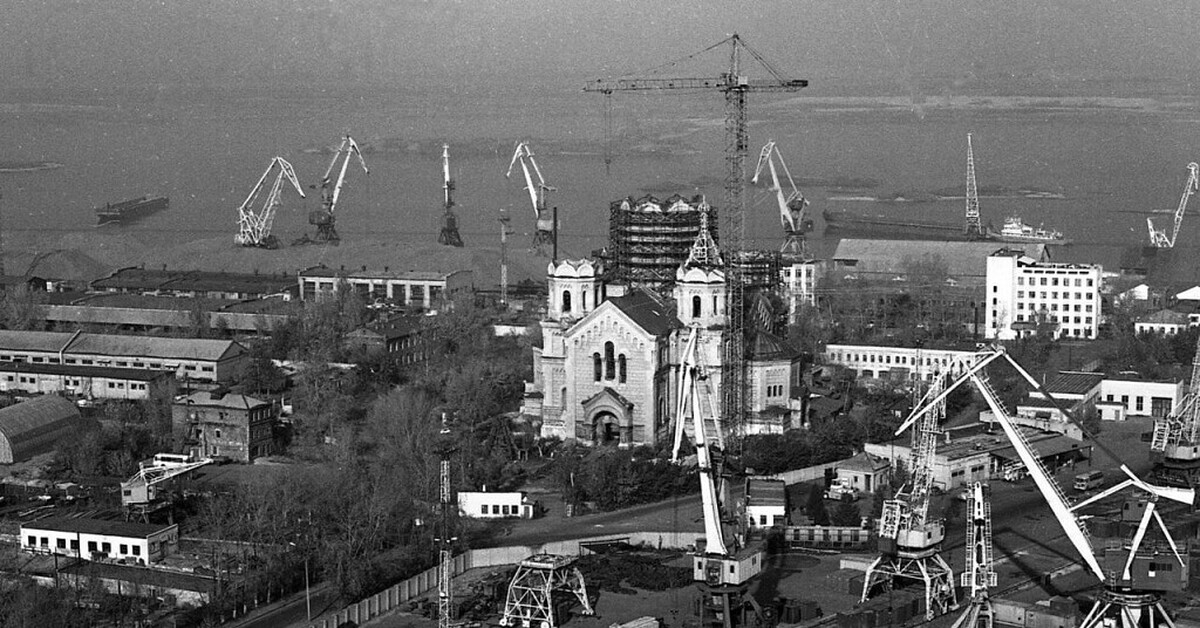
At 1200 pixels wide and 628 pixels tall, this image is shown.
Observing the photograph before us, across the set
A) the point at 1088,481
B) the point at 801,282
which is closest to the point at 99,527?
the point at 1088,481

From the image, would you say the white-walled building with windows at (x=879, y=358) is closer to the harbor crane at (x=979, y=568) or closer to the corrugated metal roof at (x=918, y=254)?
the corrugated metal roof at (x=918, y=254)

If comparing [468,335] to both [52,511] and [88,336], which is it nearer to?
[88,336]

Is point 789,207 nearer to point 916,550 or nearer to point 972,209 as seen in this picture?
point 972,209

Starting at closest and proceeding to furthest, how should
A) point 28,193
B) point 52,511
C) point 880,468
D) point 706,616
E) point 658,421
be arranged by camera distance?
1. point 706,616
2. point 52,511
3. point 880,468
4. point 658,421
5. point 28,193

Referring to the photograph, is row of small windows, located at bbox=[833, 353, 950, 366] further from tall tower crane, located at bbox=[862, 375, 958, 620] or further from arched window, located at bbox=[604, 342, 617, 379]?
tall tower crane, located at bbox=[862, 375, 958, 620]

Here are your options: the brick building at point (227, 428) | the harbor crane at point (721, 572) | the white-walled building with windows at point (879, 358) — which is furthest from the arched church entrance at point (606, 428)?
the harbor crane at point (721, 572)

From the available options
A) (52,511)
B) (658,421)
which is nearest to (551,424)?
(658,421)

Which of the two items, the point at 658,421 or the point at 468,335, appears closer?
the point at 658,421
